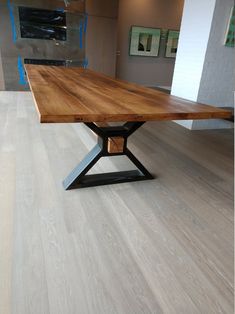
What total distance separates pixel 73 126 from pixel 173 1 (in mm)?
5896

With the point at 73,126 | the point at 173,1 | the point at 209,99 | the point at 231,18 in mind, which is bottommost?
the point at 73,126

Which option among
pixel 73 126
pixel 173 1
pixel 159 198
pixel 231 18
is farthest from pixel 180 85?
pixel 173 1

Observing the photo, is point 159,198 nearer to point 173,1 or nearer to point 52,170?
point 52,170

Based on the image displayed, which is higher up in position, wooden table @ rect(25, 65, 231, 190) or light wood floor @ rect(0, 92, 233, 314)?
wooden table @ rect(25, 65, 231, 190)

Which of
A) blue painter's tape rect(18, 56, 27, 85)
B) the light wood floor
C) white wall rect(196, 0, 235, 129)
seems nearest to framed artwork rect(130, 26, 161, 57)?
blue painter's tape rect(18, 56, 27, 85)

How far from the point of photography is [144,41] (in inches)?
283

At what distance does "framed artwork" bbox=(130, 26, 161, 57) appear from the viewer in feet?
23.1

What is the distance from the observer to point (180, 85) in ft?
12.3

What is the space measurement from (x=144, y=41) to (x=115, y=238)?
6992 mm

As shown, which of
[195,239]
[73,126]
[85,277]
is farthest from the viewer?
[73,126]

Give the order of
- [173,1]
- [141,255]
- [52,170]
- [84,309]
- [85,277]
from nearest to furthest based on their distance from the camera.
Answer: [84,309] < [85,277] < [141,255] < [52,170] < [173,1]

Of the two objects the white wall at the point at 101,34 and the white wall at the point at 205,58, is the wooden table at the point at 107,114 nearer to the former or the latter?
the white wall at the point at 205,58

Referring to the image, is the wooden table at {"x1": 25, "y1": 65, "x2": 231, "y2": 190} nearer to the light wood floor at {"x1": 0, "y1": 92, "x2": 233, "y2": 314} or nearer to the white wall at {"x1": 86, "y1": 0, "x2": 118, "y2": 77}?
the light wood floor at {"x1": 0, "y1": 92, "x2": 233, "y2": 314}

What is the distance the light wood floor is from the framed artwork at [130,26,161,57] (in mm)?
5598
